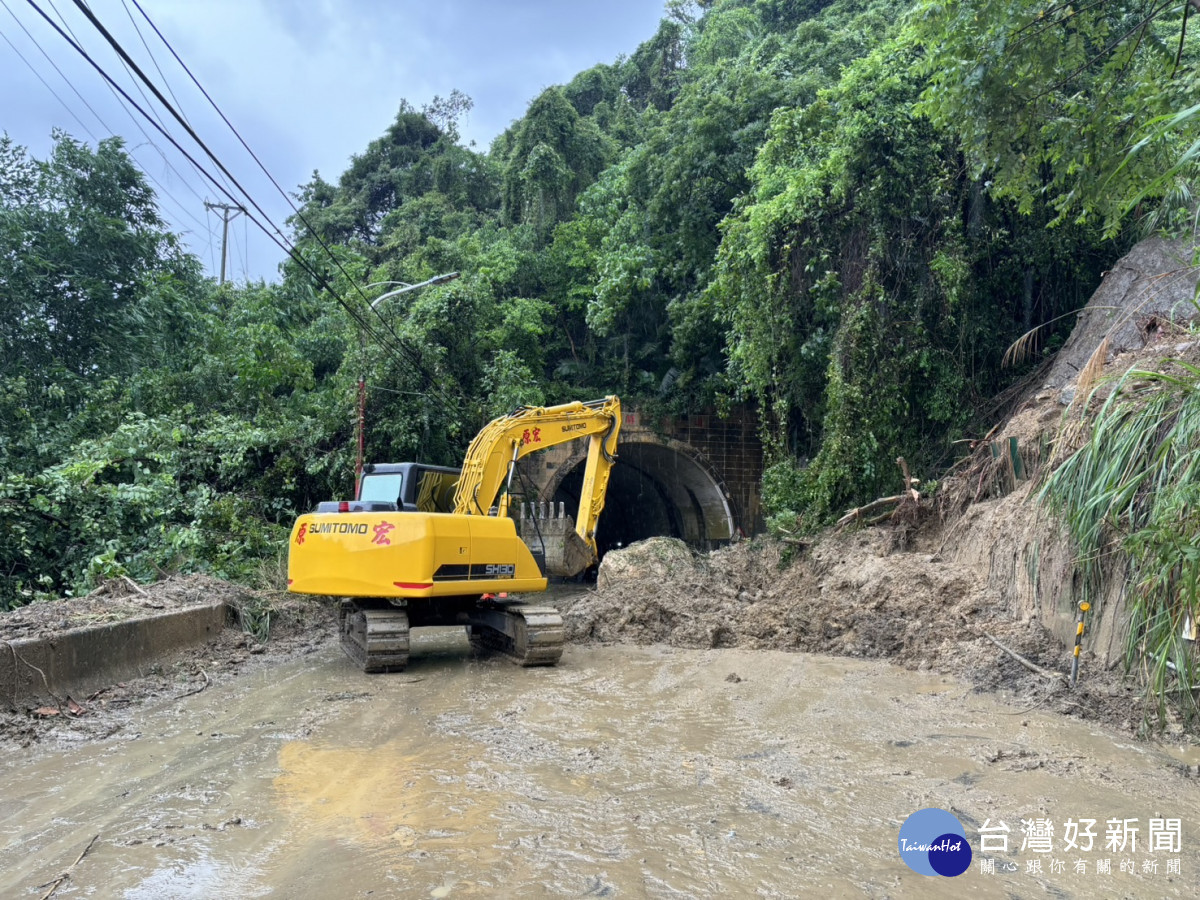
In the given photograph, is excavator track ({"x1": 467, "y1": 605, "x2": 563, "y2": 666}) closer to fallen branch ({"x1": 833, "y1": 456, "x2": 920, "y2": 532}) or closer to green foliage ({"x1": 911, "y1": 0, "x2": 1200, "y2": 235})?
fallen branch ({"x1": 833, "y1": 456, "x2": 920, "y2": 532})

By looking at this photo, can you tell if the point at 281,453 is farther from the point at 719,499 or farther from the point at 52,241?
the point at 719,499

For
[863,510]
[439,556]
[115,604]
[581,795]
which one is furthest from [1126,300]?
[115,604]

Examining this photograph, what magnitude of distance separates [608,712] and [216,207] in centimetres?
3233

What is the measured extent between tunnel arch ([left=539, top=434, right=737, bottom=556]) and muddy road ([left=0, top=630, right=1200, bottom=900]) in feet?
41.3

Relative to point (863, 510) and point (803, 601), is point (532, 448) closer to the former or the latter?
point (803, 601)

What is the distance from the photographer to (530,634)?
7949 mm

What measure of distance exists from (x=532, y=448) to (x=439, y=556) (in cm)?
219

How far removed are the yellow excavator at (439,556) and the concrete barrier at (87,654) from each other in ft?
3.84

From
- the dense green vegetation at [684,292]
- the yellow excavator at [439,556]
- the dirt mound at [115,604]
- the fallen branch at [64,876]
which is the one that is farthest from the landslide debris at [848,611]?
the fallen branch at [64,876]

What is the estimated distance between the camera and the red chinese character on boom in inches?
302

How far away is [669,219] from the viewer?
18.5 m

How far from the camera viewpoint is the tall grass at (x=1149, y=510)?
4340 mm

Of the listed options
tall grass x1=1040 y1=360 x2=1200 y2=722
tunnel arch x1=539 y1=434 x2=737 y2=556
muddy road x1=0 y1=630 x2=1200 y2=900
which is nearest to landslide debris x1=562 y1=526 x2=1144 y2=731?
muddy road x1=0 y1=630 x2=1200 y2=900

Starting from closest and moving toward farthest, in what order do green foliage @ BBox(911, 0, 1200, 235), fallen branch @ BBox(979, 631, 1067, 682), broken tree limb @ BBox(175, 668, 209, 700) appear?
fallen branch @ BBox(979, 631, 1067, 682) < broken tree limb @ BBox(175, 668, 209, 700) < green foliage @ BBox(911, 0, 1200, 235)
